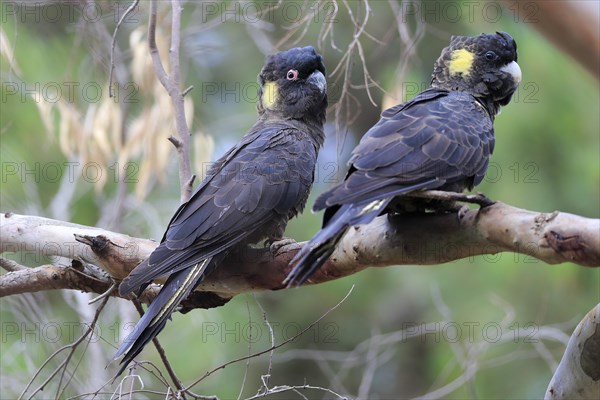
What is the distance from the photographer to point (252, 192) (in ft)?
11.8

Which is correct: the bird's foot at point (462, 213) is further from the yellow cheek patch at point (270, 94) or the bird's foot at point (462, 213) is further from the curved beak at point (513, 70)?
the yellow cheek patch at point (270, 94)

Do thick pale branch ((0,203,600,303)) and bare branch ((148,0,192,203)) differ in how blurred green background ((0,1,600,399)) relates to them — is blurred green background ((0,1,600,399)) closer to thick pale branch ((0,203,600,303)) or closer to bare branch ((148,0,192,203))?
bare branch ((148,0,192,203))

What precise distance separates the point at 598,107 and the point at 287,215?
3.59 m

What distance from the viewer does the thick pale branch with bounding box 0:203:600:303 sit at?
2334 millimetres

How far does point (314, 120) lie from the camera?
14.1 feet

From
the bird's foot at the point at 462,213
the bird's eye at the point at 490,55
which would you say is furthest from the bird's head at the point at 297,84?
the bird's foot at the point at 462,213

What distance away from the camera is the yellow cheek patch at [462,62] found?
3623 millimetres

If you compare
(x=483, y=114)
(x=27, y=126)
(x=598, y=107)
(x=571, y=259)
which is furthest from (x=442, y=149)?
(x=27, y=126)

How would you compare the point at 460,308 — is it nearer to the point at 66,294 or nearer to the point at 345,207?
the point at 66,294

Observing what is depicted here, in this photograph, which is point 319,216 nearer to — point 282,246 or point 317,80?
point 317,80

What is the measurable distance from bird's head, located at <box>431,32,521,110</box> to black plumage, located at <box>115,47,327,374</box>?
33.1 inches

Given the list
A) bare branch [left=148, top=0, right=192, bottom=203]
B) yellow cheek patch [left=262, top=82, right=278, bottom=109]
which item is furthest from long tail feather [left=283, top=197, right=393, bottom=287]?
yellow cheek patch [left=262, top=82, right=278, bottom=109]

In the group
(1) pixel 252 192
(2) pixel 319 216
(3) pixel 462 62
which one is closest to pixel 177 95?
(1) pixel 252 192

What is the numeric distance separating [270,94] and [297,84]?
0.59ft
